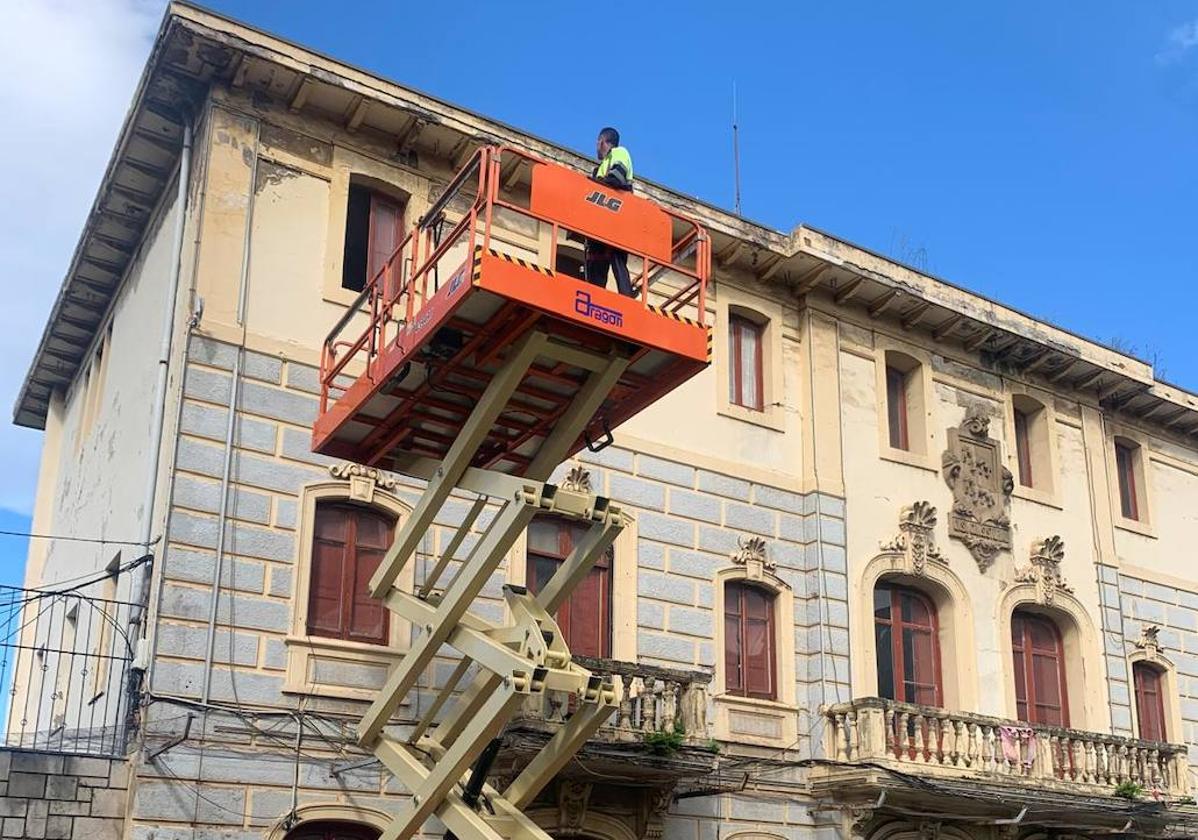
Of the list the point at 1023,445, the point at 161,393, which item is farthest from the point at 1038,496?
the point at 161,393

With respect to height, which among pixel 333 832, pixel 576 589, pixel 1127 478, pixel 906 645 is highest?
pixel 1127 478

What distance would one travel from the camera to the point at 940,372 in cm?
2470

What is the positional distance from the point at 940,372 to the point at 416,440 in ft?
43.6

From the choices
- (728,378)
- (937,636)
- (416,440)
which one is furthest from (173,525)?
(937,636)

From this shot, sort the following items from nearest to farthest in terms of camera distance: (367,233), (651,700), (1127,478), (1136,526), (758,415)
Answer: (651,700)
(367,233)
(758,415)
(1136,526)
(1127,478)

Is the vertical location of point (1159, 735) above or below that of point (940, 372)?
below

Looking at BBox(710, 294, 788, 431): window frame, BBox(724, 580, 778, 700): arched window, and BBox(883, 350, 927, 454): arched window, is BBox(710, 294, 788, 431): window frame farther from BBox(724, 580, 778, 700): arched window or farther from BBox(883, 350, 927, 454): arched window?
BBox(724, 580, 778, 700): arched window

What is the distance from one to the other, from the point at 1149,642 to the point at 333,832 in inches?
647

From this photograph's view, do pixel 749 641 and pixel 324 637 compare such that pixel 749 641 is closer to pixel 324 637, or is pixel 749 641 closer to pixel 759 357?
pixel 759 357

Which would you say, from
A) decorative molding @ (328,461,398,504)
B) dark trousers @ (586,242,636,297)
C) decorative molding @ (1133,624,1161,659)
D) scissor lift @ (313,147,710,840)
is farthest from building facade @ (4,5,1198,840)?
dark trousers @ (586,242,636,297)

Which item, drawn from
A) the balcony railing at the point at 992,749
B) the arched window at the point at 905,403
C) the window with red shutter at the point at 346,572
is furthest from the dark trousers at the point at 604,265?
the arched window at the point at 905,403

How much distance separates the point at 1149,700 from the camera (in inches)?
1029

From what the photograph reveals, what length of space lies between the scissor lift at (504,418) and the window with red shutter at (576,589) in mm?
5369

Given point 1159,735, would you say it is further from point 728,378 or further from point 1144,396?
point 728,378
